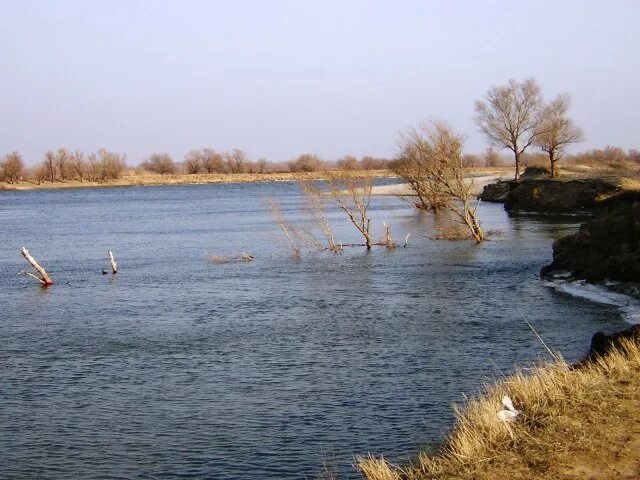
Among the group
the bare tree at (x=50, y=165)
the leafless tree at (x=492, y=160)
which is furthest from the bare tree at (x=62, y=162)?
the leafless tree at (x=492, y=160)

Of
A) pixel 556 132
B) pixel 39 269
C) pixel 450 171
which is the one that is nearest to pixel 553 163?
pixel 556 132

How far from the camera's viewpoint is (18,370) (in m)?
17.2

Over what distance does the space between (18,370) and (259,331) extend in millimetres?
6035

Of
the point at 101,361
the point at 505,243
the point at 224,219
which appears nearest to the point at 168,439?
the point at 101,361

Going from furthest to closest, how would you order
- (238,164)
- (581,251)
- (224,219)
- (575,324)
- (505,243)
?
(238,164) → (224,219) → (505,243) → (581,251) → (575,324)

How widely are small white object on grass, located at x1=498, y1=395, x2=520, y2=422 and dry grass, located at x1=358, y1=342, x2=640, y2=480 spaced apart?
0.08 m

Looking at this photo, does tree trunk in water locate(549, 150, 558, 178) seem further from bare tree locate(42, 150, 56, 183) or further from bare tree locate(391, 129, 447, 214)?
bare tree locate(42, 150, 56, 183)

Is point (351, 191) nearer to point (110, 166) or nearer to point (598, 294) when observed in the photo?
point (598, 294)

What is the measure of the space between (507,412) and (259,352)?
9.07 m

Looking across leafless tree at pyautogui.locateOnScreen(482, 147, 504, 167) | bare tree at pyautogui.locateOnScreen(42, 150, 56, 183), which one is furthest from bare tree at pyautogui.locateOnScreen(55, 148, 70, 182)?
leafless tree at pyautogui.locateOnScreen(482, 147, 504, 167)

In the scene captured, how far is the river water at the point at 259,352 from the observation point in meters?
12.1

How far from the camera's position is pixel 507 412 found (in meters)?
9.97

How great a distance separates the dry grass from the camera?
8.18m

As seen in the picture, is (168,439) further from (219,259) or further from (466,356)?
Result: (219,259)
